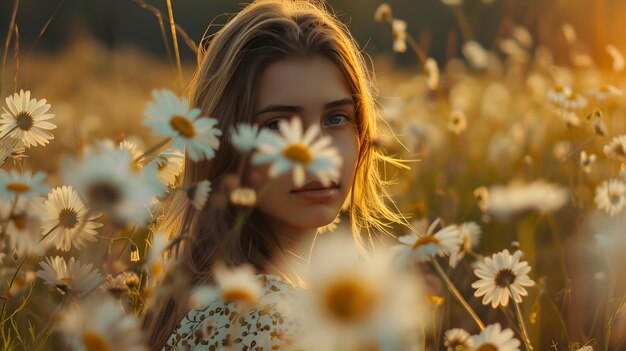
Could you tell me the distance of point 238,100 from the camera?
151 cm

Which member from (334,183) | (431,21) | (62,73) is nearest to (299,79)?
(334,183)

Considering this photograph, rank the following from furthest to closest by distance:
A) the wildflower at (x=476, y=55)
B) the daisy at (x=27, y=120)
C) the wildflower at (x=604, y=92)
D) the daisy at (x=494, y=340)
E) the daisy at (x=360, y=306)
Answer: the wildflower at (x=476, y=55), the wildflower at (x=604, y=92), the daisy at (x=27, y=120), the daisy at (x=494, y=340), the daisy at (x=360, y=306)

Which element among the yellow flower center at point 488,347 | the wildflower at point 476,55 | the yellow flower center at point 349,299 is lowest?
the yellow flower center at point 488,347

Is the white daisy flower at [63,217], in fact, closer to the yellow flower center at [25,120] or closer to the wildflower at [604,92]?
the yellow flower center at [25,120]

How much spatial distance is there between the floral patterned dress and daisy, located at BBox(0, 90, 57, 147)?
32cm

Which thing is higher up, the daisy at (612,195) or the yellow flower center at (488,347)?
the daisy at (612,195)

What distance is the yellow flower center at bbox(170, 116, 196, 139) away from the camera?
0.95 metres

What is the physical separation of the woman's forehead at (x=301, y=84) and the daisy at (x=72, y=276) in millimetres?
494

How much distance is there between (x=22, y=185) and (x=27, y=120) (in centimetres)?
40

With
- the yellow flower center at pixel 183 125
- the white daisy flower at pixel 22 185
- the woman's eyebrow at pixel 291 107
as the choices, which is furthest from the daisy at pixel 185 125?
the woman's eyebrow at pixel 291 107

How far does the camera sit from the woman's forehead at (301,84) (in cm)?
144

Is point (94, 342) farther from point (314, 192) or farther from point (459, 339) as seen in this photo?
point (314, 192)

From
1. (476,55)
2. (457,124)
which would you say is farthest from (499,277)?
(476,55)

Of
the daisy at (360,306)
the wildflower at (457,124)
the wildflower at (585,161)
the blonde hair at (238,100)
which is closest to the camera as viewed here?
the daisy at (360,306)
